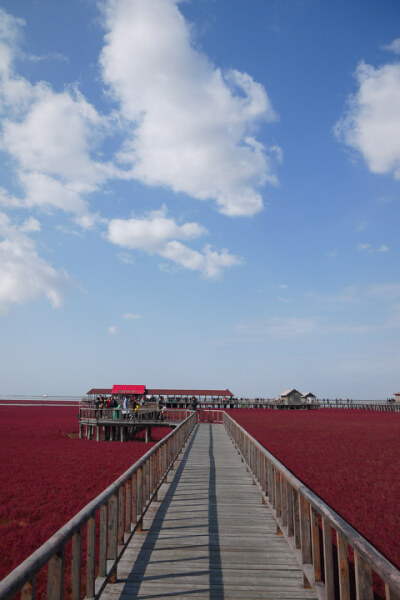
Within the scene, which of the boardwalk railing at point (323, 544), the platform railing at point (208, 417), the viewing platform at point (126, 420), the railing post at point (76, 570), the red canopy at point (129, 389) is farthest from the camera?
the red canopy at point (129, 389)

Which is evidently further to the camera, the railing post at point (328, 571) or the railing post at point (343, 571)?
the railing post at point (328, 571)

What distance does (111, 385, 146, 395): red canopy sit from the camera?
5872 cm

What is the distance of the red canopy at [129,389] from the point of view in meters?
58.7

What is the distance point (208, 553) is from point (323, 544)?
1.71 metres

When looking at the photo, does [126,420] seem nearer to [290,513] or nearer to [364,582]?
[290,513]

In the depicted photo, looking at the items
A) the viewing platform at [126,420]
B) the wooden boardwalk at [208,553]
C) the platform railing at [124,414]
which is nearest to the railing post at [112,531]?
the wooden boardwalk at [208,553]

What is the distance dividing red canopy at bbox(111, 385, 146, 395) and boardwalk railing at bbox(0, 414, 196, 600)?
51760mm

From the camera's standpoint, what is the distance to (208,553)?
19.3 feet

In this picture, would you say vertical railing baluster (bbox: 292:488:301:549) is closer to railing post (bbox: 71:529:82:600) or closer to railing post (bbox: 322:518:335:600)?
railing post (bbox: 322:518:335:600)

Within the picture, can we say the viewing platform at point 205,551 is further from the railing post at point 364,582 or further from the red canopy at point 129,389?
the red canopy at point 129,389

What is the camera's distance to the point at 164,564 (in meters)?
5.48

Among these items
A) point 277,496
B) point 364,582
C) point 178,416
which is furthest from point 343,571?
point 178,416

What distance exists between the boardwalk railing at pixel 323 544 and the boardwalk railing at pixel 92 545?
2092mm

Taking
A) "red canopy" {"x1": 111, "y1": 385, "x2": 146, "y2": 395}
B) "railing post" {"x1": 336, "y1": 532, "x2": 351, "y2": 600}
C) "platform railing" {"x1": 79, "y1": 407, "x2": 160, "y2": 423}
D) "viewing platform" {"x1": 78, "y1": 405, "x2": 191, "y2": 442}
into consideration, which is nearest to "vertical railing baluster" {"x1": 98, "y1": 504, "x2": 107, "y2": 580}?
"railing post" {"x1": 336, "y1": 532, "x2": 351, "y2": 600}
